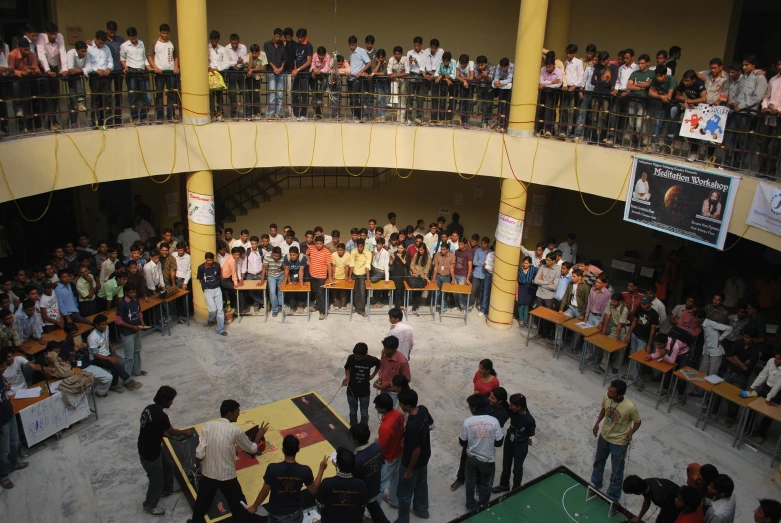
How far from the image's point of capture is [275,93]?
1328cm

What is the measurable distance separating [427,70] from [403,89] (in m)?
0.62

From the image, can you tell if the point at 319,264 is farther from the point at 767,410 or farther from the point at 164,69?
the point at 767,410

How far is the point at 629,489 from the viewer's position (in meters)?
6.68

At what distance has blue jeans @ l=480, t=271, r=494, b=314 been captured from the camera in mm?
14227

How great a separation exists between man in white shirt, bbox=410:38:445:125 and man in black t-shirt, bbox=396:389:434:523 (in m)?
7.78

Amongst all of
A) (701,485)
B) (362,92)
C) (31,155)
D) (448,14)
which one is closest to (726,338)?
(701,485)

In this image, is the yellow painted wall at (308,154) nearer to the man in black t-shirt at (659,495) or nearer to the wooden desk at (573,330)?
the wooden desk at (573,330)

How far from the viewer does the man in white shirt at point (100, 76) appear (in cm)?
1153

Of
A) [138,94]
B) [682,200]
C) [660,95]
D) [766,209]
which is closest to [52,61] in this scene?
[138,94]

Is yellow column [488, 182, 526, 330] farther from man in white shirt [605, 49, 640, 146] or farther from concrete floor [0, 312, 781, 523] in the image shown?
man in white shirt [605, 49, 640, 146]

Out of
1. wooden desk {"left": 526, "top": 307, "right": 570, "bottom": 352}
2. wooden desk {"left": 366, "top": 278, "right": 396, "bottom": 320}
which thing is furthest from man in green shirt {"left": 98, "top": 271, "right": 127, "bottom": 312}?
wooden desk {"left": 526, "top": 307, "right": 570, "bottom": 352}

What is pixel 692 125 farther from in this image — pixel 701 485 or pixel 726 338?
pixel 701 485

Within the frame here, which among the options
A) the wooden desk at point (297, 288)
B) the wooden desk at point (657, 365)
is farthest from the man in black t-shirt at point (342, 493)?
the wooden desk at point (297, 288)

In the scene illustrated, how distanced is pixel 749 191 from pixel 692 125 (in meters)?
1.47
